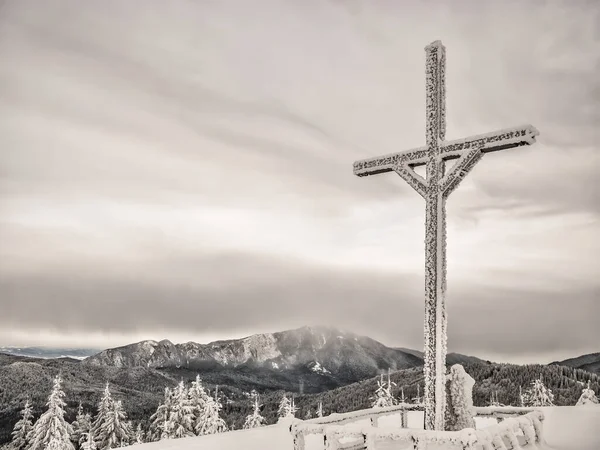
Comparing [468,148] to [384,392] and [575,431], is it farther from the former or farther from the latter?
[384,392]

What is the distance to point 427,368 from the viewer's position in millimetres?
9930

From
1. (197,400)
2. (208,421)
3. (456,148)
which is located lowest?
(208,421)

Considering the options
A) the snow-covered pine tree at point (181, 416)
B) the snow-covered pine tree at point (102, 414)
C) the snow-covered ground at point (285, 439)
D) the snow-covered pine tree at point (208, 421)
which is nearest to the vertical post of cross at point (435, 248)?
the snow-covered ground at point (285, 439)

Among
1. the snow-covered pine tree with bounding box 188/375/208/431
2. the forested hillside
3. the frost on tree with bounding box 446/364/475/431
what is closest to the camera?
the frost on tree with bounding box 446/364/475/431

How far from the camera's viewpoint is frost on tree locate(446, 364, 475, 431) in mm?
9633

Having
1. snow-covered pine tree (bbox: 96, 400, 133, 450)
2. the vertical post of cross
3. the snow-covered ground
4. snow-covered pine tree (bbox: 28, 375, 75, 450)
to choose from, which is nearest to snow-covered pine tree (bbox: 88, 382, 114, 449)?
snow-covered pine tree (bbox: 96, 400, 133, 450)

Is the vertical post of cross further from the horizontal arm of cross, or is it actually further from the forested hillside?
the forested hillside

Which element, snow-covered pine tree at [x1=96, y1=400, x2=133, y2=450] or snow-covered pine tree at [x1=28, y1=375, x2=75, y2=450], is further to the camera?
snow-covered pine tree at [x1=96, y1=400, x2=133, y2=450]

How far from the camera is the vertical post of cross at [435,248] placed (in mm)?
9828

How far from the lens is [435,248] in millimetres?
10375

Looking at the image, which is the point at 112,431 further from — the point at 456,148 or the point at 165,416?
the point at 456,148

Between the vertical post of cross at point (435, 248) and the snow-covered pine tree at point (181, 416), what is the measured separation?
3036 cm

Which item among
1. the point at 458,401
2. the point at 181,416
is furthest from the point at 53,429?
the point at 458,401

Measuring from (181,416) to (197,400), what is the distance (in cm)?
256
